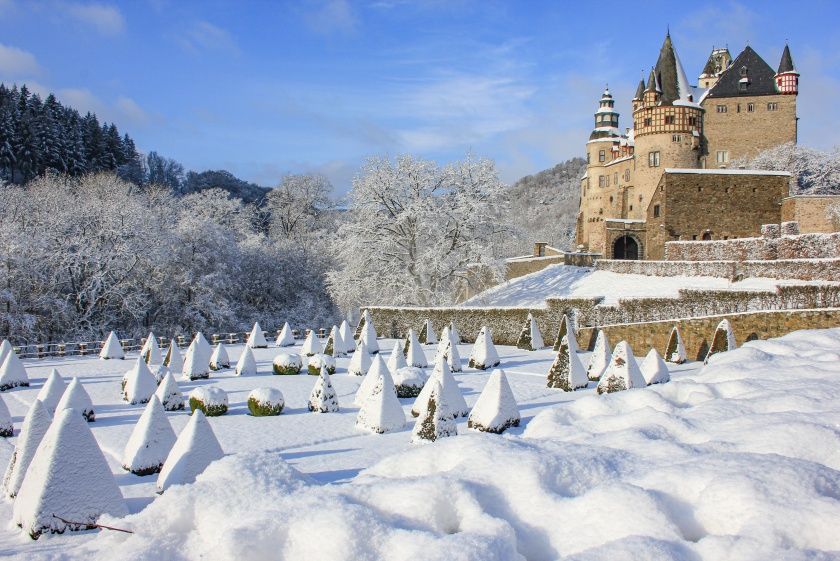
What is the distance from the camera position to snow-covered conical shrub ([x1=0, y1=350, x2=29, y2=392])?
20859mm

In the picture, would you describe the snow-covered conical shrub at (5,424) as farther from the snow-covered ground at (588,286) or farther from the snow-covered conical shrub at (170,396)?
the snow-covered ground at (588,286)

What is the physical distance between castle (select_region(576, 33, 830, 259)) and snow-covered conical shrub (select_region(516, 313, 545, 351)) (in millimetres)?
15253

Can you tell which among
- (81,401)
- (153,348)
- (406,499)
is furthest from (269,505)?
(153,348)

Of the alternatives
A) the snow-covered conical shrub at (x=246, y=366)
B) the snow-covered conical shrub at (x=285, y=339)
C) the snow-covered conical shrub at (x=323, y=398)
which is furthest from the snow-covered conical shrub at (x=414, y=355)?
the snow-covered conical shrub at (x=285, y=339)

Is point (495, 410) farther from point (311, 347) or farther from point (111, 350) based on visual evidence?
point (111, 350)

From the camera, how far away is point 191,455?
387 inches

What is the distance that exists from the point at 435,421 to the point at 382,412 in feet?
7.15

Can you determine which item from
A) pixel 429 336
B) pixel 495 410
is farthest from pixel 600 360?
pixel 429 336

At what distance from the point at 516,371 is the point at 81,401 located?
47.2 feet

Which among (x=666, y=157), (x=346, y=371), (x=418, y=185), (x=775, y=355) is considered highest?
(x=666, y=157)

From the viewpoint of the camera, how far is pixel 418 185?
37.0m

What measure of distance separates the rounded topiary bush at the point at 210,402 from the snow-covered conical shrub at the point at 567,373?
10.1 m

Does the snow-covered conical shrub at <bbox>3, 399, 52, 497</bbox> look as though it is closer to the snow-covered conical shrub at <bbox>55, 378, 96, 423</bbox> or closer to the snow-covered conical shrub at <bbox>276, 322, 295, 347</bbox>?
the snow-covered conical shrub at <bbox>55, 378, 96, 423</bbox>

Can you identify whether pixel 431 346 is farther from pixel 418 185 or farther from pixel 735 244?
pixel 735 244
